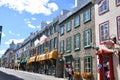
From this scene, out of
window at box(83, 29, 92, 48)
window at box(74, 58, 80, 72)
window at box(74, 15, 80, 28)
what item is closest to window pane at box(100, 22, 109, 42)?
window at box(83, 29, 92, 48)

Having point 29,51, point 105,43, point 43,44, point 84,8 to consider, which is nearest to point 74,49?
point 84,8

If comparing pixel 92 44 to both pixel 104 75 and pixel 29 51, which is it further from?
pixel 29 51

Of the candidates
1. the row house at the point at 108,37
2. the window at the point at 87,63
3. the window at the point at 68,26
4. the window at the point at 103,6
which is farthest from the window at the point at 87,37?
the window at the point at 68,26

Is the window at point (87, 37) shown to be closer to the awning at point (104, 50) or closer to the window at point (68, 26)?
the awning at point (104, 50)

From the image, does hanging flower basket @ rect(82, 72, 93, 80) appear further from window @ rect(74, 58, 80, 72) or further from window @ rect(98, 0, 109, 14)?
window @ rect(98, 0, 109, 14)

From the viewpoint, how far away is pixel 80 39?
103 feet

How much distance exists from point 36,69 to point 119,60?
32.8 metres

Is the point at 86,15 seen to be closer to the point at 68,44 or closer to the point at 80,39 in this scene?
the point at 80,39

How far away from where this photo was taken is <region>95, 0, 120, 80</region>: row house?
917 inches

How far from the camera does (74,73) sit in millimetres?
30172

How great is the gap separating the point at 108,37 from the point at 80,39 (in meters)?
7.18

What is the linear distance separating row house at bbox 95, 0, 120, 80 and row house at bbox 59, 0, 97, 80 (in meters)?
1.43

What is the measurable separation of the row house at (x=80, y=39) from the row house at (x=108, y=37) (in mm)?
1430

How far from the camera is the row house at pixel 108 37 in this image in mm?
23281
